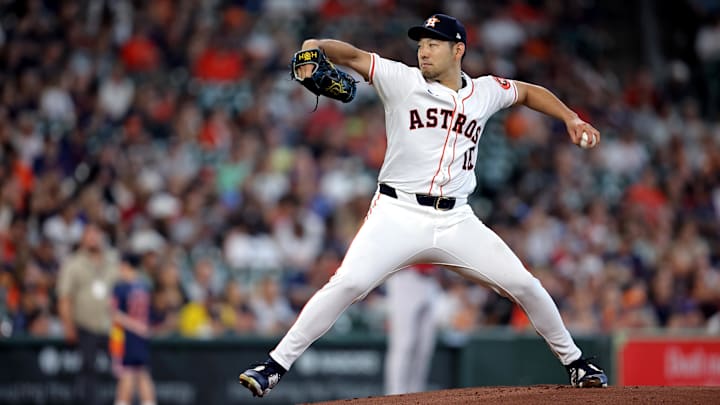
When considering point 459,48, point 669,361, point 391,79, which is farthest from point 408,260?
point 669,361

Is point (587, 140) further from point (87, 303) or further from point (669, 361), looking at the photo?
point (669, 361)

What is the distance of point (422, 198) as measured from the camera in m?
6.05

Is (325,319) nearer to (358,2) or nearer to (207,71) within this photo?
(207,71)

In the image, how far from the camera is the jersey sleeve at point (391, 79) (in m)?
6.02

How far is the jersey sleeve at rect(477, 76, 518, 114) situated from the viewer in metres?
6.30

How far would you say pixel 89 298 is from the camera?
10633 millimetres

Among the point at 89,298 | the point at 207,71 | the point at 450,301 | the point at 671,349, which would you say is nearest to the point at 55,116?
the point at 207,71

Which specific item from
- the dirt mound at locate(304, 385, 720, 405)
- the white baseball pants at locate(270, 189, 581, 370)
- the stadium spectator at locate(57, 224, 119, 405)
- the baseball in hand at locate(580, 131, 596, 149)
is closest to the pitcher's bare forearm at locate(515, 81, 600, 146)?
the baseball in hand at locate(580, 131, 596, 149)

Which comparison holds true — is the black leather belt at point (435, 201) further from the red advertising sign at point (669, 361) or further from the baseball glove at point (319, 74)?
the red advertising sign at point (669, 361)

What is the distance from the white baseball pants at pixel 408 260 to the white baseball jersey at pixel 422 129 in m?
0.12

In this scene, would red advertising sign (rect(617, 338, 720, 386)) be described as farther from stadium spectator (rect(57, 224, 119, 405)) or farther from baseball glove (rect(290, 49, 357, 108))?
baseball glove (rect(290, 49, 357, 108))

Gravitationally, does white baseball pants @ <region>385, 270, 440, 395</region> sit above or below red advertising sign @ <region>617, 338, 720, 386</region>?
above

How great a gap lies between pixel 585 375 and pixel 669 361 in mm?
5772

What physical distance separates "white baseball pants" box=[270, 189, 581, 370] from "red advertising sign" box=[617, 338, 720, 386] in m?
5.70
